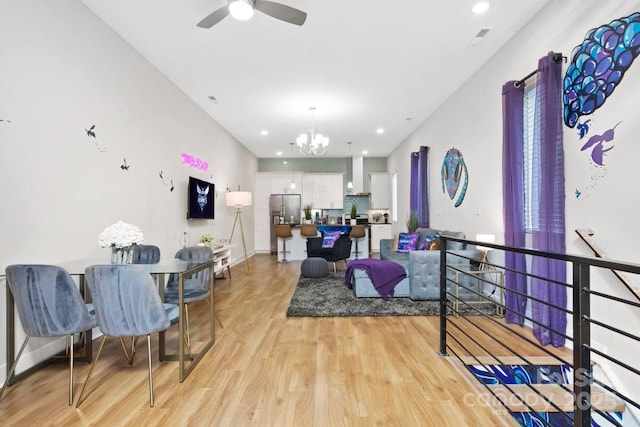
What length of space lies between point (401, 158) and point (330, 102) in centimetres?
361

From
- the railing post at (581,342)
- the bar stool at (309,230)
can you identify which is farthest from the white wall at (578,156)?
the bar stool at (309,230)

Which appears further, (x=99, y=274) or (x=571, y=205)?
(x=571, y=205)

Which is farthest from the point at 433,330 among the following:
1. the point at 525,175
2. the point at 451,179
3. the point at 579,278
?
the point at 451,179

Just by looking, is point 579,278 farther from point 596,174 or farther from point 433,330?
point 433,330

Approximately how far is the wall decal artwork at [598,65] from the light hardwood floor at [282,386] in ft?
7.72

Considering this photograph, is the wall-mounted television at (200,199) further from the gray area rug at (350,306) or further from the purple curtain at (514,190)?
the purple curtain at (514,190)

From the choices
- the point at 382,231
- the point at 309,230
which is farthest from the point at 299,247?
the point at 382,231

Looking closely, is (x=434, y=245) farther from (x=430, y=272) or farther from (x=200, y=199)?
(x=200, y=199)

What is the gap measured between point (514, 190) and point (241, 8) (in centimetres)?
308

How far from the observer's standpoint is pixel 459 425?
5.86 feet

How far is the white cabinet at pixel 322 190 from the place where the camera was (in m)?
9.66

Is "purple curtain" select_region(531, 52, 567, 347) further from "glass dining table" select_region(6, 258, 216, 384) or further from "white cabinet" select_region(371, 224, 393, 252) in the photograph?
"white cabinet" select_region(371, 224, 393, 252)

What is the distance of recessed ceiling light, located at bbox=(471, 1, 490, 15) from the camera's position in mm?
2875

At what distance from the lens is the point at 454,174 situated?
5086 mm
